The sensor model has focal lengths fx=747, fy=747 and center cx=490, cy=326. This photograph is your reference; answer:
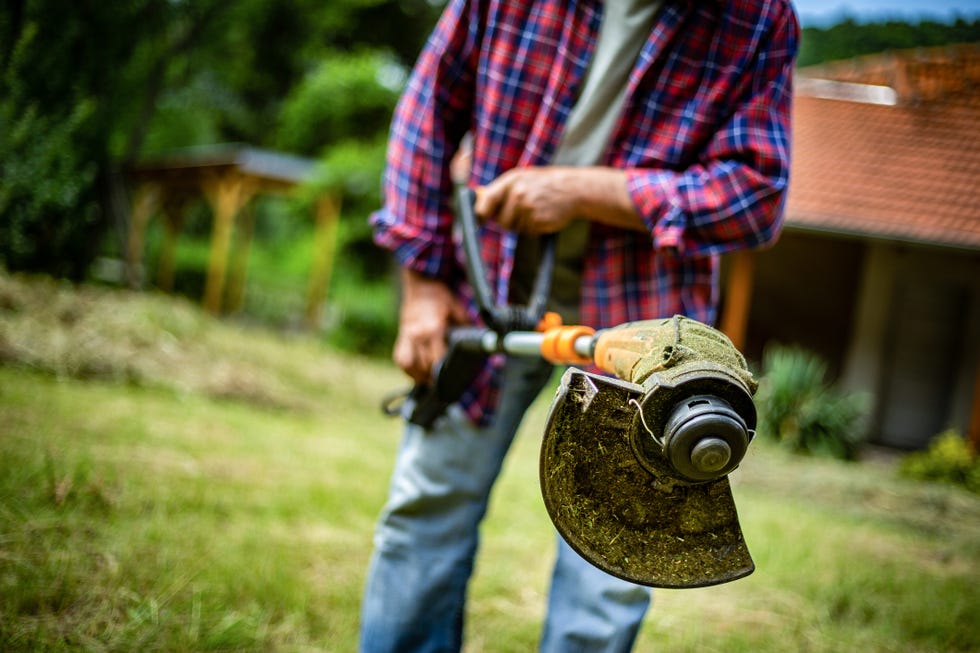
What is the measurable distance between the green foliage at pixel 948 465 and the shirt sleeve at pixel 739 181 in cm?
605

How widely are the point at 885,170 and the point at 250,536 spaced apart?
7.45m

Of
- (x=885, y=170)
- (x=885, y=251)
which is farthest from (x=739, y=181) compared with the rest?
(x=885, y=251)

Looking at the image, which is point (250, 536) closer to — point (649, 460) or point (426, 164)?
point (426, 164)

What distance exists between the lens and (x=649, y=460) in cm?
85

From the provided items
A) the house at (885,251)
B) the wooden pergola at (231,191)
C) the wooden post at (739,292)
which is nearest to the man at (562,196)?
the house at (885,251)

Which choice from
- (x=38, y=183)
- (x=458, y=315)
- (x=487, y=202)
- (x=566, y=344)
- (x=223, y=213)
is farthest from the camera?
(x=223, y=213)

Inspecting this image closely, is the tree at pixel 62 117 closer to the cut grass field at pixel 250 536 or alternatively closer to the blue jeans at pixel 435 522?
the cut grass field at pixel 250 536

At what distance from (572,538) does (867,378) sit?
30.1 ft

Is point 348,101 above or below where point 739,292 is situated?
above

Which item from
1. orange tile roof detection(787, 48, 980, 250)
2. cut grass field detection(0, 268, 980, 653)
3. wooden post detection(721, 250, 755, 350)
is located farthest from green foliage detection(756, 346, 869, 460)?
cut grass field detection(0, 268, 980, 653)

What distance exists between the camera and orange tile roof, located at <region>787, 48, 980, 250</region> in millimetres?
6176

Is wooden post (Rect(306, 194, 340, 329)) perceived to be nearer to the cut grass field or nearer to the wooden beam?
the wooden beam

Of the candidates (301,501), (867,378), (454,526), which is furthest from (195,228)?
(454,526)

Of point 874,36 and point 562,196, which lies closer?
point 562,196
